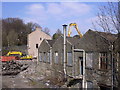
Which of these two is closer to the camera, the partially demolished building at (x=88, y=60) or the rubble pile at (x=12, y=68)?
the partially demolished building at (x=88, y=60)

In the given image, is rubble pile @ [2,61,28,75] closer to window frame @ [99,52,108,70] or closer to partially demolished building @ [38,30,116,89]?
partially demolished building @ [38,30,116,89]

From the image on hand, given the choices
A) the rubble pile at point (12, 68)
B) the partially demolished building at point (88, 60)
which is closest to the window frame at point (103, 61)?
the partially demolished building at point (88, 60)

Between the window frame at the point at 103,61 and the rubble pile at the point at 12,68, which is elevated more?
the window frame at the point at 103,61

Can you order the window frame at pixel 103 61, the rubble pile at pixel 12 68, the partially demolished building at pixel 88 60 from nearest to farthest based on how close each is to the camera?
the partially demolished building at pixel 88 60 → the window frame at pixel 103 61 → the rubble pile at pixel 12 68

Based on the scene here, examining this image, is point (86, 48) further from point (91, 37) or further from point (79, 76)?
point (79, 76)

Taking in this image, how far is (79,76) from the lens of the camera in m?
13.1

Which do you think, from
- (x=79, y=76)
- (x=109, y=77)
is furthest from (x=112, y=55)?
(x=79, y=76)

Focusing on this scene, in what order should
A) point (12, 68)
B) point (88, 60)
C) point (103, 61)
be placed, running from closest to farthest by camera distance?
point (103, 61) → point (88, 60) → point (12, 68)

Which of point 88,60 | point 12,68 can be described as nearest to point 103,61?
point 88,60

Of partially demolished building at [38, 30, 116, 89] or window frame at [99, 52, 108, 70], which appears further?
window frame at [99, 52, 108, 70]

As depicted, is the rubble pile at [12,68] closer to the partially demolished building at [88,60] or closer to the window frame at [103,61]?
the partially demolished building at [88,60]

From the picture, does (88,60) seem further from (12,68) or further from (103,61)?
(12,68)

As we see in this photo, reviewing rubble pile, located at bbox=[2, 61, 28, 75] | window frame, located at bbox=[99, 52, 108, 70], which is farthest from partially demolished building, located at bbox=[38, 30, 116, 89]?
rubble pile, located at bbox=[2, 61, 28, 75]

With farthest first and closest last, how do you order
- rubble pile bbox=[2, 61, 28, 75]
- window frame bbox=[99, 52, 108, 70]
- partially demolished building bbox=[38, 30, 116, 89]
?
1. rubble pile bbox=[2, 61, 28, 75]
2. window frame bbox=[99, 52, 108, 70]
3. partially demolished building bbox=[38, 30, 116, 89]
